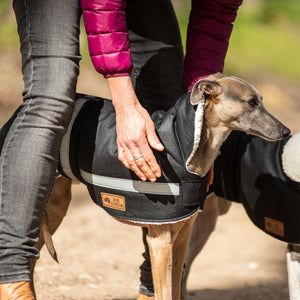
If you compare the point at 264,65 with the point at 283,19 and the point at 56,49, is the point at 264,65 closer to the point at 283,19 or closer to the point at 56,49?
the point at 283,19

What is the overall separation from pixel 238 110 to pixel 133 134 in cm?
48

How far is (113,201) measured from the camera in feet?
7.98

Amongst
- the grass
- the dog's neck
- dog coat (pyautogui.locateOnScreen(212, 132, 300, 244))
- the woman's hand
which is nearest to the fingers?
the woman's hand

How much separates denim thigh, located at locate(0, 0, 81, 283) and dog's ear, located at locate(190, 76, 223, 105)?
494 mm

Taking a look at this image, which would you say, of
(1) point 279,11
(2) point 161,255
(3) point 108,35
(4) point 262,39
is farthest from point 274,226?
(1) point 279,11

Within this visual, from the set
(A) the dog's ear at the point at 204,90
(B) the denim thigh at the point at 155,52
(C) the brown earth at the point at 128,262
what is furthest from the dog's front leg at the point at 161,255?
(C) the brown earth at the point at 128,262

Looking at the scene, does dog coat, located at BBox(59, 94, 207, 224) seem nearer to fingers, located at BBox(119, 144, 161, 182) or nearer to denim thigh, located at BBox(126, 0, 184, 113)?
fingers, located at BBox(119, 144, 161, 182)

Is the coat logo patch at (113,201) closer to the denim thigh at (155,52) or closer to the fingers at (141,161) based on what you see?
the fingers at (141,161)

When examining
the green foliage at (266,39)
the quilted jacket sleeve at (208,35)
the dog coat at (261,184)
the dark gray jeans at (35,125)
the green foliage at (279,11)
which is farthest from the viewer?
the green foliage at (279,11)

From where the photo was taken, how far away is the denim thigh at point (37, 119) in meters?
2.17

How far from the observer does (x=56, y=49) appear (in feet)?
7.19

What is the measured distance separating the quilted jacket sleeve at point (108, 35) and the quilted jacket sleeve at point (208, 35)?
46cm

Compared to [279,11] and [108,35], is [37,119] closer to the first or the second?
[108,35]

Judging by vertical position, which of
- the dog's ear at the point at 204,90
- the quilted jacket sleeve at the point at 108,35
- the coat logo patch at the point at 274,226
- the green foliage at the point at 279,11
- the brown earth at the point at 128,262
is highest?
the quilted jacket sleeve at the point at 108,35
